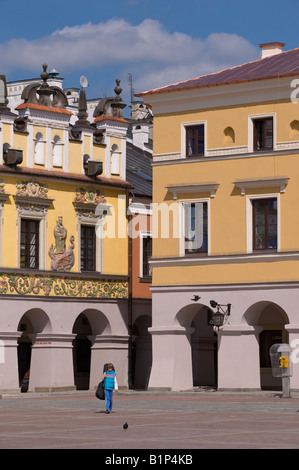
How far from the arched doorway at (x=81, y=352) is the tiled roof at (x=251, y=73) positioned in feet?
35.7

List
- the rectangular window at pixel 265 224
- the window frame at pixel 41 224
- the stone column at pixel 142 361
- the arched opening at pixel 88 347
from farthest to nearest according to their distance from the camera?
the stone column at pixel 142 361
the arched opening at pixel 88 347
the window frame at pixel 41 224
the rectangular window at pixel 265 224

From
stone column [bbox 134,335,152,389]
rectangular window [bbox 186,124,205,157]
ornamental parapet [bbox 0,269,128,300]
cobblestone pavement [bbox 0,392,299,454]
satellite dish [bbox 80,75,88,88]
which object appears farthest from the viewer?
stone column [bbox 134,335,152,389]

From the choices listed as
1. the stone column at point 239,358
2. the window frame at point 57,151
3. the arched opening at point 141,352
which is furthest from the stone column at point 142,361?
the window frame at point 57,151

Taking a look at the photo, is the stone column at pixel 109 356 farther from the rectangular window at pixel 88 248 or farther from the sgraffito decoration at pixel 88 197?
the sgraffito decoration at pixel 88 197

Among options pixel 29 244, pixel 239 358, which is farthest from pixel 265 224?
pixel 29 244

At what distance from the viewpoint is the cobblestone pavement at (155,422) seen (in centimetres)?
2511

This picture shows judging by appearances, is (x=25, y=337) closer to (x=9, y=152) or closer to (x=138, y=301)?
(x=138, y=301)

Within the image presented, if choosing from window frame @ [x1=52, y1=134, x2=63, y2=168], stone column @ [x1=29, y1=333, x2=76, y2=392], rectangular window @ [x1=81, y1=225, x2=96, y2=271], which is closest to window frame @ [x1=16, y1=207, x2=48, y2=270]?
window frame @ [x1=52, y1=134, x2=63, y2=168]

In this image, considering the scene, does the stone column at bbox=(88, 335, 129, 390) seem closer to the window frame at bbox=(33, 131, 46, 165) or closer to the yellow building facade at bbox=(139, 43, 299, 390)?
the yellow building facade at bbox=(139, 43, 299, 390)

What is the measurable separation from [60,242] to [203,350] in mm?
7512

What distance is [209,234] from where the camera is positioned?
1954 inches

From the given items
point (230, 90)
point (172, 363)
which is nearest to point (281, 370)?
point (172, 363)

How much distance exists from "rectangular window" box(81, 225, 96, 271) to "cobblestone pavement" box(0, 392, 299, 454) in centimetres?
811

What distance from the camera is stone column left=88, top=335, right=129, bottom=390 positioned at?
54281mm
